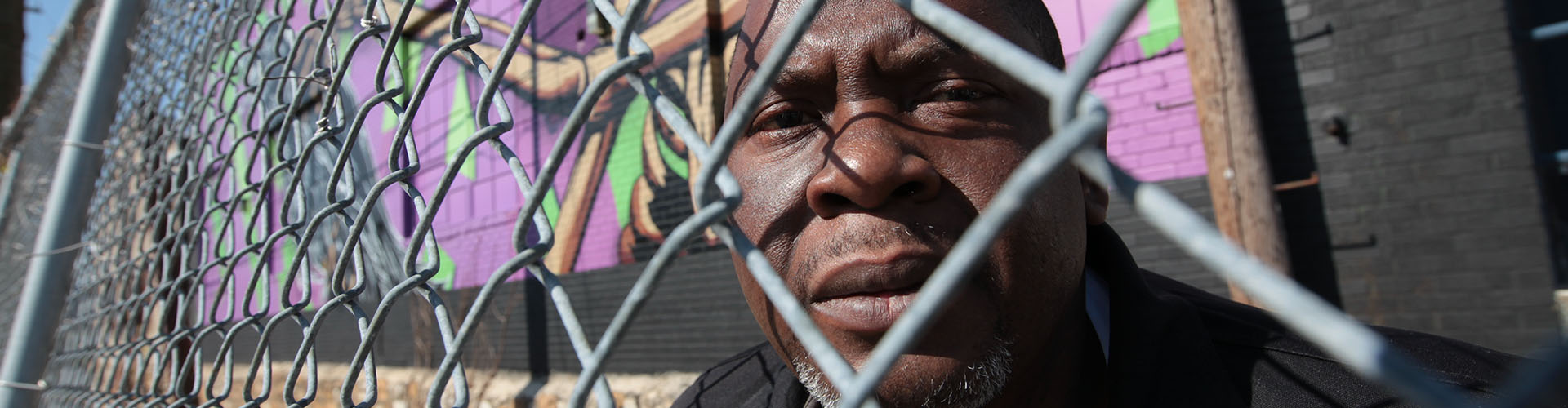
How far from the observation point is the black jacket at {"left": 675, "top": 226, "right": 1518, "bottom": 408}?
4.11ft

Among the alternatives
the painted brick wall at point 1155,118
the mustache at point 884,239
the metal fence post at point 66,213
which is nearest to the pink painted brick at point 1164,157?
the painted brick wall at point 1155,118

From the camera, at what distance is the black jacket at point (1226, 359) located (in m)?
1.25

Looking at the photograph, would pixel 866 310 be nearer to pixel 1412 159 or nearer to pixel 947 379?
pixel 947 379

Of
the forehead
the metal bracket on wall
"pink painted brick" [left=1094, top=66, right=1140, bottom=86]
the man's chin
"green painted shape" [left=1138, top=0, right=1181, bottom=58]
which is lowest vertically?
the metal bracket on wall

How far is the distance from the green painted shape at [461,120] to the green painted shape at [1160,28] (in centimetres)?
499

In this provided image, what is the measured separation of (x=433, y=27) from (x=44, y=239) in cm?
514

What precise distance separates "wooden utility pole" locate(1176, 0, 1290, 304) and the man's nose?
9.22 feet

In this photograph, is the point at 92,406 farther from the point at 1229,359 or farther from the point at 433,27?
the point at 433,27

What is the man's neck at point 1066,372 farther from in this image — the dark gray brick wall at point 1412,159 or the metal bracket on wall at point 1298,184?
the dark gray brick wall at point 1412,159

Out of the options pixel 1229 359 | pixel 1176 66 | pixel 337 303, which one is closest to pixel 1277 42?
pixel 1176 66

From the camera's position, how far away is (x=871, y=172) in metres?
0.98

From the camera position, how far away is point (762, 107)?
4.26 feet

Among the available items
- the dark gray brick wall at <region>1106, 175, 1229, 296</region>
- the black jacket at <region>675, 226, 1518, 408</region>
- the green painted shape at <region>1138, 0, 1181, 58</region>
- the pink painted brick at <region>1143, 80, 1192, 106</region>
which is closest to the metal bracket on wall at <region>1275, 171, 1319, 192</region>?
the dark gray brick wall at <region>1106, 175, 1229, 296</region>

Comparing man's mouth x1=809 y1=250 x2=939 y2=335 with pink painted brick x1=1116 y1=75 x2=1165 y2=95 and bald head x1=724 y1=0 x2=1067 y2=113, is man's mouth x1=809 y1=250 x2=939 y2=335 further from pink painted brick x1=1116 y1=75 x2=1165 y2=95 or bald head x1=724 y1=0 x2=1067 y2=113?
pink painted brick x1=1116 y1=75 x2=1165 y2=95
